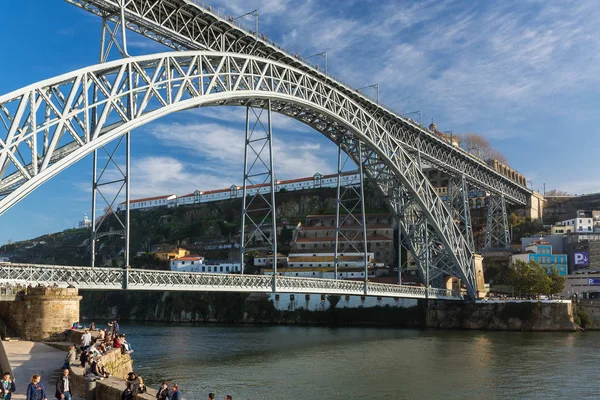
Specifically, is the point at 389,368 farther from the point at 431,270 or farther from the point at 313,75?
the point at 431,270

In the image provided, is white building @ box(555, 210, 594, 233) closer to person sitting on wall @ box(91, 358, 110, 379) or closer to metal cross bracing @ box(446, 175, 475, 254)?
metal cross bracing @ box(446, 175, 475, 254)

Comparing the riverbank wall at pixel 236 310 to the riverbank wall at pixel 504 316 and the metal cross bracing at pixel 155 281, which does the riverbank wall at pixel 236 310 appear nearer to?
the riverbank wall at pixel 504 316

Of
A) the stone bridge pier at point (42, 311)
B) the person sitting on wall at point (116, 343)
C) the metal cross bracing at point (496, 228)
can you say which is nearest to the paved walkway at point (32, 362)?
the stone bridge pier at point (42, 311)

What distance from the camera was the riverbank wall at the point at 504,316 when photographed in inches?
2216

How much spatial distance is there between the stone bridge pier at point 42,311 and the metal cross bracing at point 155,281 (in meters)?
0.52

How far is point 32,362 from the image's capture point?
68.1 ft

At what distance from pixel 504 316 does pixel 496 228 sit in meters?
29.3

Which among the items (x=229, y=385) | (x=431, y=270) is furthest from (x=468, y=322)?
(x=229, y=385)

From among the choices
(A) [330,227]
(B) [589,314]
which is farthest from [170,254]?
(B) [589,314]

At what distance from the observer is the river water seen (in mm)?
25609

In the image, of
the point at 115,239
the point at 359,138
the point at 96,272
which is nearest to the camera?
the point at 96,272

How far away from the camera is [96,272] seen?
1104 inches

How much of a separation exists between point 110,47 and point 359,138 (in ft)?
79.4

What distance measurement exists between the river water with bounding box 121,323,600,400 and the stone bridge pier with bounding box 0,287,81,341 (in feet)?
16.4
